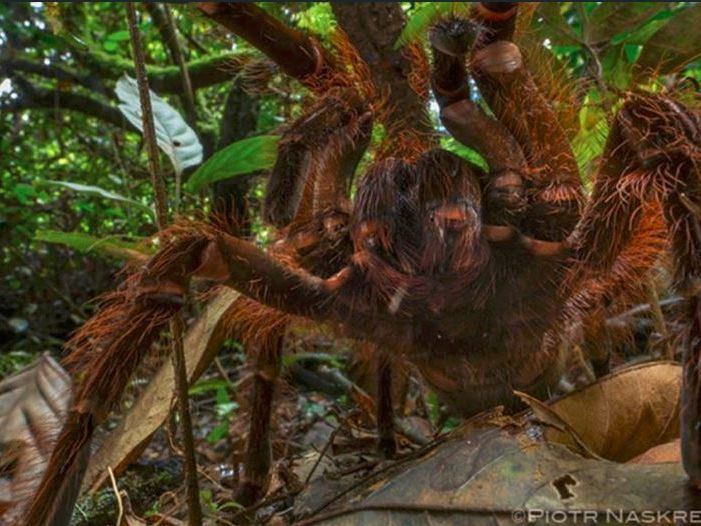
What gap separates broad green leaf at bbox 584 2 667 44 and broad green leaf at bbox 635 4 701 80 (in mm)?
238

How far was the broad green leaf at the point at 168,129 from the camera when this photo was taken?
5.55 ft

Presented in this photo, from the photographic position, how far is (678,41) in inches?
64.8

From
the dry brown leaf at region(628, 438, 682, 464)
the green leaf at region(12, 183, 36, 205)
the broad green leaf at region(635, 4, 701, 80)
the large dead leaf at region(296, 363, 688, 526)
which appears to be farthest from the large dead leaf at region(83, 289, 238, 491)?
the green leaf at region(12, 183, 36, 205)

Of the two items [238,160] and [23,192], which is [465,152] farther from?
[23,192]

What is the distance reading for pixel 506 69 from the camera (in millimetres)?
1263

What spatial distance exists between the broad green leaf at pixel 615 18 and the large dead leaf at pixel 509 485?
3.76 ft

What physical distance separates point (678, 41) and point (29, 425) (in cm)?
138

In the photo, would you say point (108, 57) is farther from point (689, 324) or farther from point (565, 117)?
point (689, 324)

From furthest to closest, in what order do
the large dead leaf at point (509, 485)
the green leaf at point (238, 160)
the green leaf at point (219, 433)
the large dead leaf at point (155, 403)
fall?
1. the green leaf at point (219, 433)
2. the green leaf at point (238, 160)
3. the large dead leaf at point (155, 403)
4. the large dead leaf at point (509, 485)

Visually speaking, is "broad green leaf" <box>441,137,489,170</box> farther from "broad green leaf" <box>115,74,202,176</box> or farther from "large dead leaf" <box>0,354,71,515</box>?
"large dead leaf" <box>0,354,71,515</box>

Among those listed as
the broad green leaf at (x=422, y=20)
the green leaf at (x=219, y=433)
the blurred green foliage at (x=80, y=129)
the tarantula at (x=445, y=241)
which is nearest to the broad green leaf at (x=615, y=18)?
the blurred green foliage at (x=80, y=129)

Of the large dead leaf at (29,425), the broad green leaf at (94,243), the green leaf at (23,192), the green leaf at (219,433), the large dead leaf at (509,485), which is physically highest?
the green leaf at (23,192)

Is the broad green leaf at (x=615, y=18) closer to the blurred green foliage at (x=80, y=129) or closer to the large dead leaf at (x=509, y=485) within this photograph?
the blurred green foliage at (x=80, y=129)

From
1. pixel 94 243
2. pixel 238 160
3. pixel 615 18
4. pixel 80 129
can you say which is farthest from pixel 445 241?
pixel 80 129
